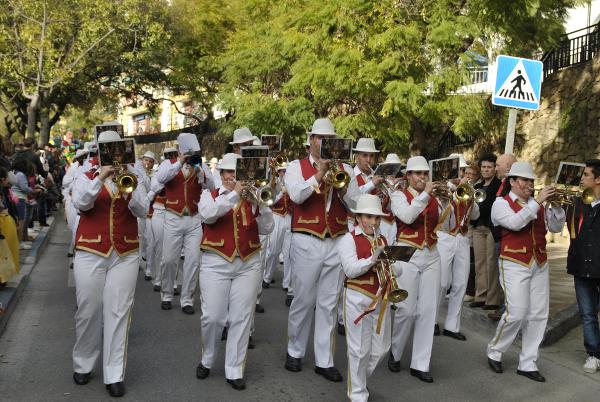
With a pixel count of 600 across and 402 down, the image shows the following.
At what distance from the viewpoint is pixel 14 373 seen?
22.3ft

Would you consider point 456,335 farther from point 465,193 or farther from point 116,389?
point 116,389

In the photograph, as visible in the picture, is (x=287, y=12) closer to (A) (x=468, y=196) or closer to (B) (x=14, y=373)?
(A) (x=468, y=196)

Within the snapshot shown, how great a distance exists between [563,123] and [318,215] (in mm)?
13375

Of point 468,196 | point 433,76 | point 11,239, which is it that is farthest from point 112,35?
point 468,196

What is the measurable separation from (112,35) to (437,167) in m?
25.7

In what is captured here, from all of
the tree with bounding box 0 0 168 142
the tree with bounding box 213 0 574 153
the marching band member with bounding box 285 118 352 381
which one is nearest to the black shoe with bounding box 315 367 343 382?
the marching band member with bounding box 285 118 352 381

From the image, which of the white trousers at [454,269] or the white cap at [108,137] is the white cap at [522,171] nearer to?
the white trousers at [454,269]

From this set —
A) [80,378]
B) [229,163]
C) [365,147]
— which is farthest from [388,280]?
[365,147]

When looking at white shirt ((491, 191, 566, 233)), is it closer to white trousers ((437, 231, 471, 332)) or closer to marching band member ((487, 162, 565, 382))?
marching band member ((487, 162, 565, 382))

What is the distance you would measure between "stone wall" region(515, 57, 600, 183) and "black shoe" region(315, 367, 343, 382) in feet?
42.0

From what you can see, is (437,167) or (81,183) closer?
(81,183)

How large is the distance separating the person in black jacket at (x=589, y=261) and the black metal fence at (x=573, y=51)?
12281mm

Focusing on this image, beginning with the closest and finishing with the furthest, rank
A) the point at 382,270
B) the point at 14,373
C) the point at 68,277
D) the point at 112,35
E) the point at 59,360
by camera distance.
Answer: the point at 382,270 → the point at 14,373 → the point at 59,360 → the point at 68,277 → the point at 112,35

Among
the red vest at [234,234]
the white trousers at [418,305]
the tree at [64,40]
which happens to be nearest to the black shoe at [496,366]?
the white trousers at [418,305]
